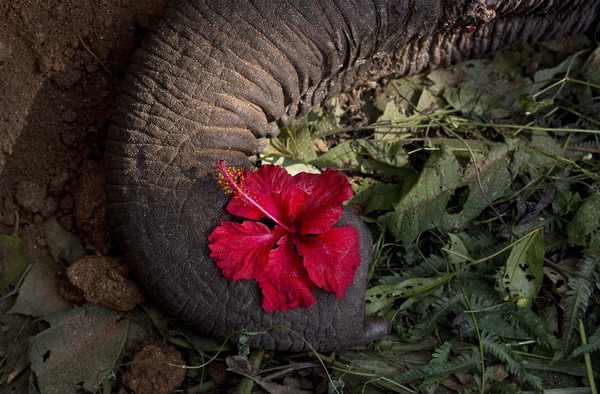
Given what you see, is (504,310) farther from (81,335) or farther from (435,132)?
(81,335)

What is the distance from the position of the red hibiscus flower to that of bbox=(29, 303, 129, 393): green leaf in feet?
3.51

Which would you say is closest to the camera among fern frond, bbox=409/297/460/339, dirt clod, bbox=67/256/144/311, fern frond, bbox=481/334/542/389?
dirt clod, bbox=67/256/144/311

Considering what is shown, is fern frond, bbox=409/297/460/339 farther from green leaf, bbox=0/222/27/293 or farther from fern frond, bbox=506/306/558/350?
green leaf, bbox=0/222/27/293

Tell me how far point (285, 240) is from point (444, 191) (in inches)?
51.2

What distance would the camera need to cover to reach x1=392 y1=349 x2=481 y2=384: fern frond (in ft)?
10.9

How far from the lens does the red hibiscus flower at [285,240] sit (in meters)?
2.94

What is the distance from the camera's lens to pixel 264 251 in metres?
2.96

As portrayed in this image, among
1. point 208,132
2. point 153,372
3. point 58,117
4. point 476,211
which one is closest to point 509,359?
point 476,211

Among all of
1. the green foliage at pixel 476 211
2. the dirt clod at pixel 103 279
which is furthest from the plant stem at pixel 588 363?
the dirt clod at pixel 103 279

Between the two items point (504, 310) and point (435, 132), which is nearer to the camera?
point (504, 310)

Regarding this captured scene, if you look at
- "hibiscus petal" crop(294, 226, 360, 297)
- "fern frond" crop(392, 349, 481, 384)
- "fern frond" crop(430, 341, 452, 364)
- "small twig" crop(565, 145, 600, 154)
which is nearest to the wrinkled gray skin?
"hibiscus petal" crop(294, 226, 360, 297)

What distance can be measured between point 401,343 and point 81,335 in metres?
2.18

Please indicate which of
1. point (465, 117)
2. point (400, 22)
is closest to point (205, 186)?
point (400, 22)

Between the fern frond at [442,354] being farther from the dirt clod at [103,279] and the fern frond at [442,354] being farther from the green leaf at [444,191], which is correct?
the dirt clod at [103,279]
